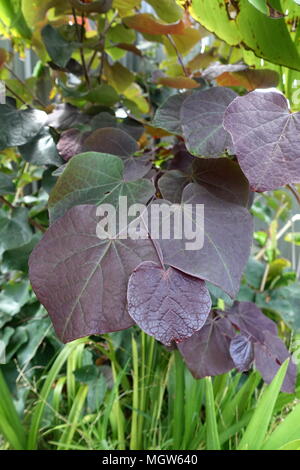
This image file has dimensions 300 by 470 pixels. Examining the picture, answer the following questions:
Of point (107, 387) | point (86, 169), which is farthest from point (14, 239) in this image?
point (107, 387)

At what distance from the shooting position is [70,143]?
0.43 metres

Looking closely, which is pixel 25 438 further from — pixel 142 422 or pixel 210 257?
pixel 210 257

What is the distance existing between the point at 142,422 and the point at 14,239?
404mm

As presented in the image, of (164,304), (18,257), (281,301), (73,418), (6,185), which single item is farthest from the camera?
(281,301)

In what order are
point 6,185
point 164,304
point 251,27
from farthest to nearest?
1. point 6,185
2. point 251,27
3. point 164,304

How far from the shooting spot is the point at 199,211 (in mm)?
311

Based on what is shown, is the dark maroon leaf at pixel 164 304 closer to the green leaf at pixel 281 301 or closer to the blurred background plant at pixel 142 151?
the blurred background plant at pixel 142 151

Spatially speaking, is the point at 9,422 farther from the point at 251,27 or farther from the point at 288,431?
the point at 251,27

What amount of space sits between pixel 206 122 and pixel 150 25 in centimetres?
20

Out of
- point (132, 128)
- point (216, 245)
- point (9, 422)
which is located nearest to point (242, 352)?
point (216, 245)

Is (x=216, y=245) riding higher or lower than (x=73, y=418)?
higher

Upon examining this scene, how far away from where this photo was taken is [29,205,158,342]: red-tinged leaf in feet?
0.89

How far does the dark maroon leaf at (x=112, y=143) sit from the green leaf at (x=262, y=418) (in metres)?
0.28
